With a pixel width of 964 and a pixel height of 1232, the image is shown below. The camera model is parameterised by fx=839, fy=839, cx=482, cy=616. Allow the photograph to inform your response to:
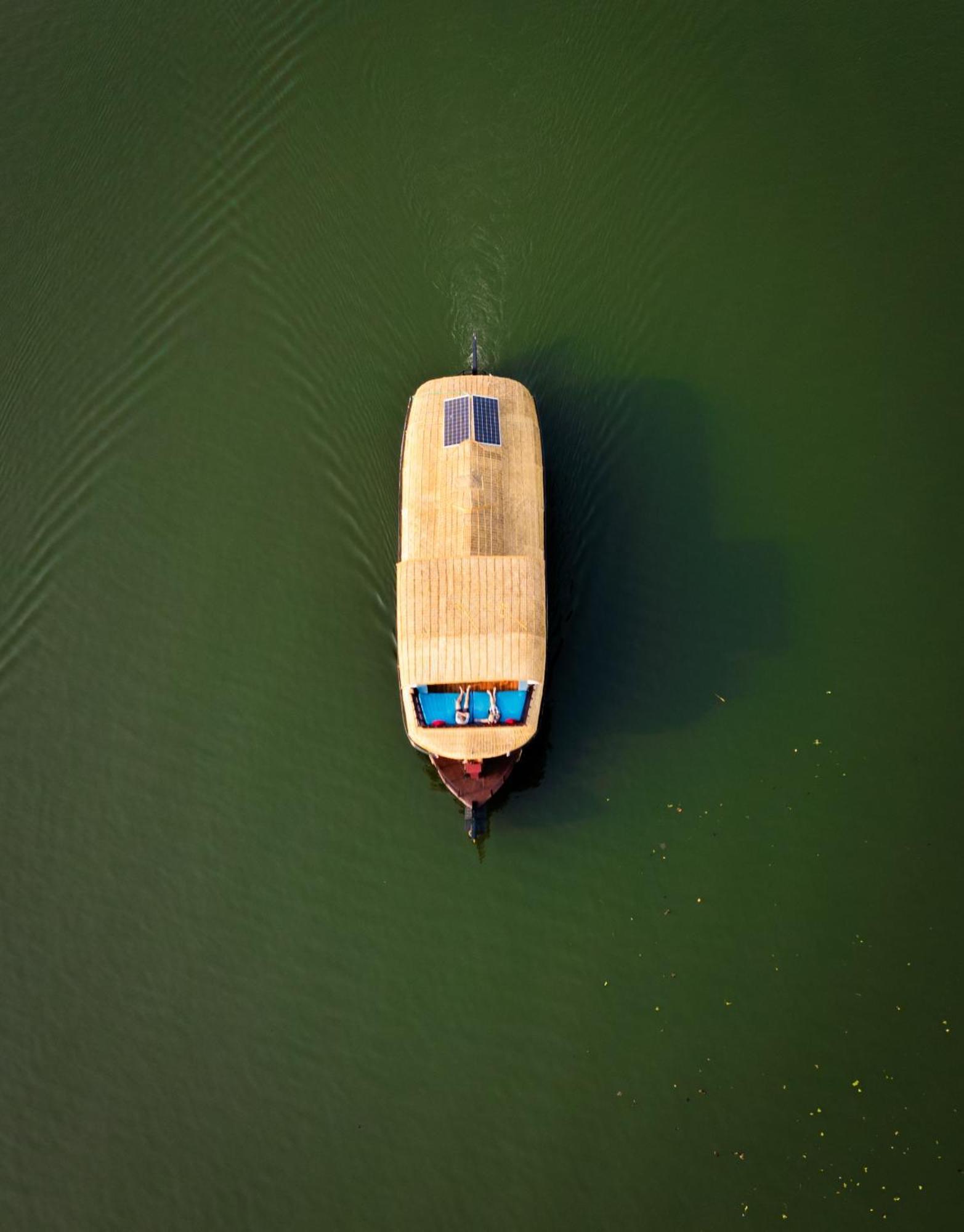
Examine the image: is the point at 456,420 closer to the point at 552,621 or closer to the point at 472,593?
the point at 472,593

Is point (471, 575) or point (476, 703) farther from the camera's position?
point (476, 703)

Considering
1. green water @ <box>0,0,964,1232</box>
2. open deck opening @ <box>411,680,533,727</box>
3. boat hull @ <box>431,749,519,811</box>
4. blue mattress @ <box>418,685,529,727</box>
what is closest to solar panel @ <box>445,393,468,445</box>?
green water @ <box>0,0,964,1232</box>

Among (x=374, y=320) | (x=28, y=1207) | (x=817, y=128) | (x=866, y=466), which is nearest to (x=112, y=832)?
(x=28, y=1207)

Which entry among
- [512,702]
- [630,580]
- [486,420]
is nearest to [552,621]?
[630,580]

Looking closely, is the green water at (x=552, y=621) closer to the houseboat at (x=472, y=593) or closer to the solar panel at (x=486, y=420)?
the houseboat at (x=472, y=593)

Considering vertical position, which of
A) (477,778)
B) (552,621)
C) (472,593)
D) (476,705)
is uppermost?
(552,621)

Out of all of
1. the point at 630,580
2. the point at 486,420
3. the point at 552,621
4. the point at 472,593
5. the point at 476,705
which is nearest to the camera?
the point at 472,593
